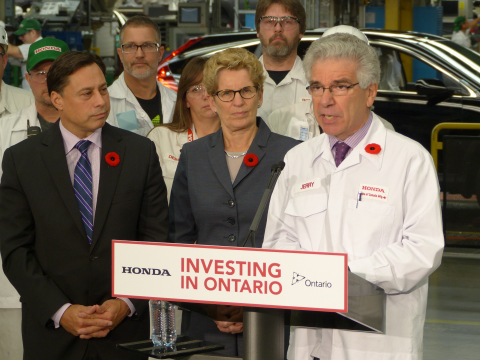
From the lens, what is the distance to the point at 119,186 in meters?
2.46

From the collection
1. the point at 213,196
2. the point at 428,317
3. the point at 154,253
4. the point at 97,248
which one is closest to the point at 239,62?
the point at 213,196

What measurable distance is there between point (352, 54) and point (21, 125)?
5.89 ft

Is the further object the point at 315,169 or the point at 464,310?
the point at 464,310

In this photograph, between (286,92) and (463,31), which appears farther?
(463,31)

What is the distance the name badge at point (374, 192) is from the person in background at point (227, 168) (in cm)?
60

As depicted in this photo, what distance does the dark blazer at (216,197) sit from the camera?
254cm

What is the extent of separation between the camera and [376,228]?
6.55 feet

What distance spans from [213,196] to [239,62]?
0.54 metres

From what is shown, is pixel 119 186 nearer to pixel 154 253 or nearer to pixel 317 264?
pixel 154 253

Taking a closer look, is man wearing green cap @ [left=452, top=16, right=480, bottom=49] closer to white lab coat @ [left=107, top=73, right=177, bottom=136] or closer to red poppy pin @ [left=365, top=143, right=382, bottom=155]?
white lab coat @ [left=107, top=73, right=177, bottom=136]

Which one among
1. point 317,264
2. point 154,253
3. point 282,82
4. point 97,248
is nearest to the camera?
point 317,264

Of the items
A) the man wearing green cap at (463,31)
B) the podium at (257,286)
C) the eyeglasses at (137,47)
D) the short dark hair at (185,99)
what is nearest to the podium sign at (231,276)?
the podium at (257,286)

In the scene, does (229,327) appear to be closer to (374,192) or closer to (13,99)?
(374,192)

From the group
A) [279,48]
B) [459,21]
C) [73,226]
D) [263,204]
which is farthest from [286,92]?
[459,21]
